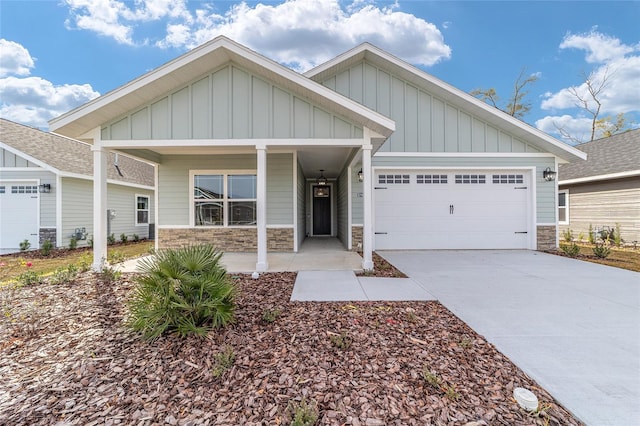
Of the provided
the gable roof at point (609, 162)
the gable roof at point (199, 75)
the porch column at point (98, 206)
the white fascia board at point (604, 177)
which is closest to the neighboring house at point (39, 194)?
the porch column at point (98, 206)

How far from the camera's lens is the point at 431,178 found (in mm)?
9133

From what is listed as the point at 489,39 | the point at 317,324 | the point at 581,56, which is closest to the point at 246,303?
the point at 317,324

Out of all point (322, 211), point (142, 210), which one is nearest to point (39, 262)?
point (142, 210)

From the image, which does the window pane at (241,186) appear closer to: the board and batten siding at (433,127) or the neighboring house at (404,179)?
the neighboring house at (404,179)

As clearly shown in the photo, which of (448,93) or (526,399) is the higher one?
(448,93)

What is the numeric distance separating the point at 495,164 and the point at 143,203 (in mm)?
14980

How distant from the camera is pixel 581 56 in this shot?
57.6 ft

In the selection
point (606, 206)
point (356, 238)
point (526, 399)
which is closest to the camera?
point (526, 399)

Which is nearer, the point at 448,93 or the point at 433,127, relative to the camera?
the point at 448,93

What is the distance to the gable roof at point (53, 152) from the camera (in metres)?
9.79

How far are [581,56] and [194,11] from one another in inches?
863

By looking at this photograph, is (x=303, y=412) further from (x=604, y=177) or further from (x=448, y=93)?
(x=604, y=177)

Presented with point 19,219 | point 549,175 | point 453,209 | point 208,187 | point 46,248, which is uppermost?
point 549,175

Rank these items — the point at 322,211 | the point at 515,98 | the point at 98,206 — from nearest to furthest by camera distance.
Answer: the point at 98,206 < the point at 322,211 < the point at 515,98
